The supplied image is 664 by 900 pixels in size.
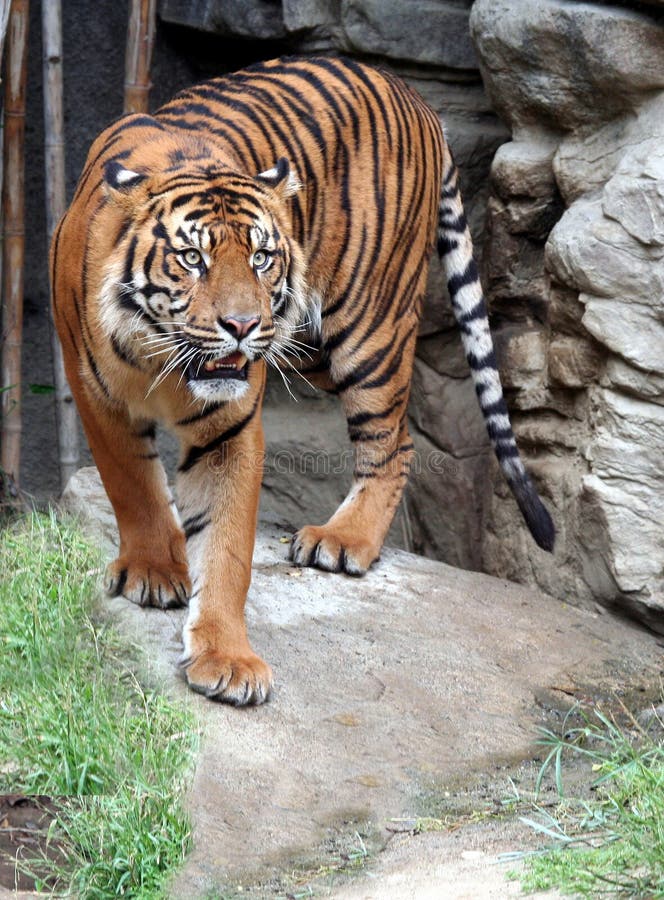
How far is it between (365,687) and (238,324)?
1089 mm

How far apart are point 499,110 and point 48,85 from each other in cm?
175

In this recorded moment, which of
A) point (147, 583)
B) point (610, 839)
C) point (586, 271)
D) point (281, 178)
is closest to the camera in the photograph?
point (610, 839)

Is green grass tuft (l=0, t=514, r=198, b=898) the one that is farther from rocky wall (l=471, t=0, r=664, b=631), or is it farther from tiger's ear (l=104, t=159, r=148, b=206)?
rocky wall (l=471, t=0, r=664, b=631)

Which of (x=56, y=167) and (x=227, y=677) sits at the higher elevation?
(x=56, y=167)

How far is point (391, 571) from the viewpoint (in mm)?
4062

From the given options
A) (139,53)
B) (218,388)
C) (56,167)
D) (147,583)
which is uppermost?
(139,53)

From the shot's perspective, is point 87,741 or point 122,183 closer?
point 87,741

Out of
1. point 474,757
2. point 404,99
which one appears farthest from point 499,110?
point 474,757

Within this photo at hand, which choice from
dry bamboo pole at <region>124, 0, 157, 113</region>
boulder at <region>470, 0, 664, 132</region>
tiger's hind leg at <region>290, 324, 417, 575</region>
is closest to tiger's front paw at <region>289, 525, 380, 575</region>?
tiger's hind leg at <region>290, 324, 417, 575</region>

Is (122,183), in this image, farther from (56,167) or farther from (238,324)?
(56,167)

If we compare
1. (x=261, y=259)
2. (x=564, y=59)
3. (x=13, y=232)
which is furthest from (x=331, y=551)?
(x=13, y=232)

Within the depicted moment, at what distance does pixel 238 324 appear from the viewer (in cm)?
275

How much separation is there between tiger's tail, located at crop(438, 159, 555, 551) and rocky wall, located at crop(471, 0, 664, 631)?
0.53ft

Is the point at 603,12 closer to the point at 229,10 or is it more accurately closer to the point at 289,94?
the point at 289,94
